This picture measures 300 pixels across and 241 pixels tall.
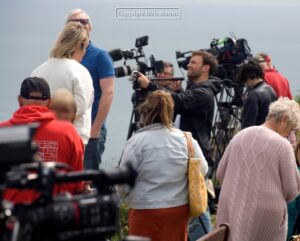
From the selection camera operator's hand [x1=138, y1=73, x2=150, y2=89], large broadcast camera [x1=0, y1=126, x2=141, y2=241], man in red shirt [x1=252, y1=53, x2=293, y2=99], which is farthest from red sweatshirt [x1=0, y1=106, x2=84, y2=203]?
man in red shirt [x1=252, y1=53, x2=293, y2=99]

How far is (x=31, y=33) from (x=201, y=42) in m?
1.94

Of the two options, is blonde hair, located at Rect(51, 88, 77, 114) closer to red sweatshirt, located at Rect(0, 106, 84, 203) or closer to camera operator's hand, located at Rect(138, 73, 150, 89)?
red sweatshirt, located at Rect(0, 106, 84, 203)

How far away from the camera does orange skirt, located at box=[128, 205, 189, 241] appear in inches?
173

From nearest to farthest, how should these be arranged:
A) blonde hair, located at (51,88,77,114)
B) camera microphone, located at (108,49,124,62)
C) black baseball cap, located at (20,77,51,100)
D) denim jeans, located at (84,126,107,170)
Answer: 1. black baseball cap, located at (20,77,51,100)
2. blonde hair, located at (51,88,77,114)
3. denim jeans, located at (84,126,107,170)
4. camera microphone, located at (108,49,124,62)

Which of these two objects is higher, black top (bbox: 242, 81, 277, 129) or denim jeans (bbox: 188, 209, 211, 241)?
black top (bbox: 242, 81, 277, 129)

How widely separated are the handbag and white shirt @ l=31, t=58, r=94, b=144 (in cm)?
60

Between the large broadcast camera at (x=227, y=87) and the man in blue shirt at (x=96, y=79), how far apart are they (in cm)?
207

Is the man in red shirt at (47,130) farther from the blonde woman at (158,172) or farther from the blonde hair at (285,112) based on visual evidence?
the blonde hair at (285,112)

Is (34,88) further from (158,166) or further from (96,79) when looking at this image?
(96,79)

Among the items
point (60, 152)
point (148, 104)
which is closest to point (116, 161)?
point (148, 104)

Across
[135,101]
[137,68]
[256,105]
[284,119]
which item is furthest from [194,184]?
[137,68]

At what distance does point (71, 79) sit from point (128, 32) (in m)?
2.96

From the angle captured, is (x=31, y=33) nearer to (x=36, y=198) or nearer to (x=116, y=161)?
(x=116, y=161)

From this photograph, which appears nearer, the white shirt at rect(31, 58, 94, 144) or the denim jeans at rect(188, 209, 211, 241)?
the white shirt at rect(31, 58, 94, 144)
